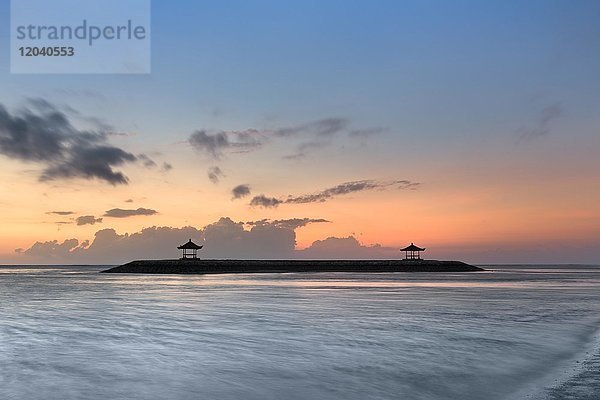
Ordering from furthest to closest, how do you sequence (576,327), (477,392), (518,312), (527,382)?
1. (518,312)
2. (576,327)
3. (527,382)
4. (477,392)

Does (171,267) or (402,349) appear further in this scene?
(171,267)

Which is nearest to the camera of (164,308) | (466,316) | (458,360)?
(458,360)

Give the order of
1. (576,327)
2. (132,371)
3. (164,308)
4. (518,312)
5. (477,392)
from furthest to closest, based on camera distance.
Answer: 1. (164,308)
2. (518,312)
3. (576,327)
4. (132,371)
5. (477,392)

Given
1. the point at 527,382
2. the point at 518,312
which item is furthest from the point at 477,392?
the point at 518,312

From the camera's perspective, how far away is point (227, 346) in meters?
16.5

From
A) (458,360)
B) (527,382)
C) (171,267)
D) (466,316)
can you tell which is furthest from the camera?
(171,267)

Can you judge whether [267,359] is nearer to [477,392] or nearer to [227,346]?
[227,346]

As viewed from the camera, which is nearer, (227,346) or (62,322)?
(227,346)

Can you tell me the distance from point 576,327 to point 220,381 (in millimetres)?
15812

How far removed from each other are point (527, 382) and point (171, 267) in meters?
100

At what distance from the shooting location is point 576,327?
20.9 metres

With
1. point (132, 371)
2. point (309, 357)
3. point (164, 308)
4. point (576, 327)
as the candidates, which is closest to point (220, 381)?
point (132, 371)

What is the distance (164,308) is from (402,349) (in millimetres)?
17678

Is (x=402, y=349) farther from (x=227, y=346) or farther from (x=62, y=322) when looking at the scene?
(x=62, y=322)
